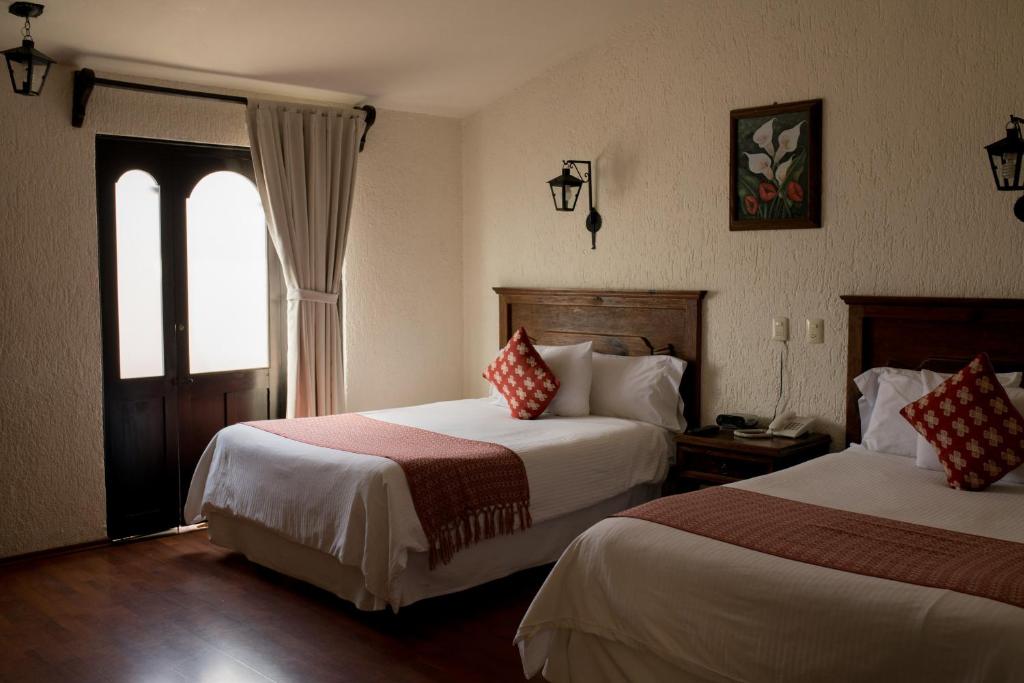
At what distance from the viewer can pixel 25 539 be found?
4391 millimetres

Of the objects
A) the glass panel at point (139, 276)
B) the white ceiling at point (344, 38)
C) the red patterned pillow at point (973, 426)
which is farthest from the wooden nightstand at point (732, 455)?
the glass panel at point (139, 276)

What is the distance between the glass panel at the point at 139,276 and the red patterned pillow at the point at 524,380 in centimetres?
179

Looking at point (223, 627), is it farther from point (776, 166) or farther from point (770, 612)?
point (776, 166)

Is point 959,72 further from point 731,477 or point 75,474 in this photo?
point 75,474

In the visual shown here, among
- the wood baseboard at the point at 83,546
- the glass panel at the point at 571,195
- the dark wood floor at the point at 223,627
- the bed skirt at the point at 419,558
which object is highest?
the glass panel at the point at 571,195

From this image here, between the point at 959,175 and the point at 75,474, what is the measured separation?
4265 millimetres

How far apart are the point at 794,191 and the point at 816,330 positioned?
66 centimetres

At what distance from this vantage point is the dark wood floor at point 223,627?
3197mm

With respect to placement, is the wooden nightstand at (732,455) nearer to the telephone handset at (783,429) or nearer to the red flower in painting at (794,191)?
the telephone handset at (783,429)

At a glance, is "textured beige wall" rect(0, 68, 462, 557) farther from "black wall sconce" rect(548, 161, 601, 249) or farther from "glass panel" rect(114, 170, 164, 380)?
"black wall sconce" rect(548, 161, 601, 249)

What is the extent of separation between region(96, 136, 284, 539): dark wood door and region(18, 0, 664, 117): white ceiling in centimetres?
53

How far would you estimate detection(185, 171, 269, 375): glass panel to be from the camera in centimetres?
493

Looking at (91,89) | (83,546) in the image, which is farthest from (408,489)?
(91,89)

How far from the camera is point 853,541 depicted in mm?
2582
